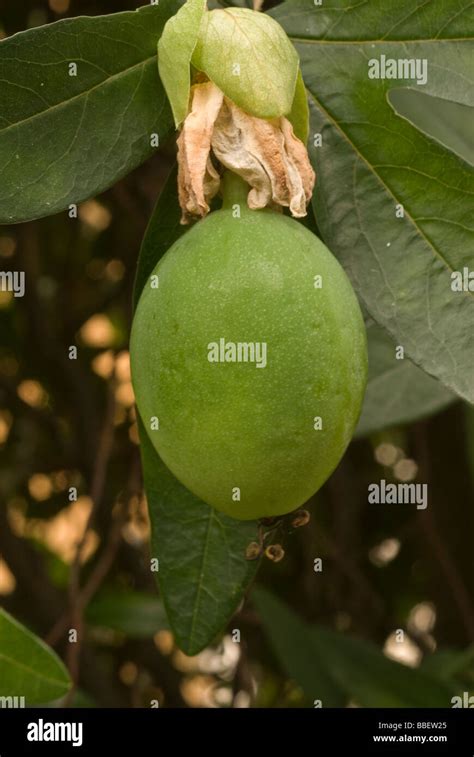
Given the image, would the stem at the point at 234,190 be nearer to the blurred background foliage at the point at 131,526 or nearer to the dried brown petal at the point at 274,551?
the dried brown petal at the point at 274,551

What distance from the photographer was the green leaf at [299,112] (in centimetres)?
69

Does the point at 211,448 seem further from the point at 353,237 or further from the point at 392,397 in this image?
the point at 392,397

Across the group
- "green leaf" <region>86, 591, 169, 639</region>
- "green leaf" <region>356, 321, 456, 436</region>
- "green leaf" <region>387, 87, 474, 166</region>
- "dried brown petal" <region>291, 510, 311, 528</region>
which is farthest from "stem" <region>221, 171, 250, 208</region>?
"green leaf" <region>86, 591, 169, 639</region>

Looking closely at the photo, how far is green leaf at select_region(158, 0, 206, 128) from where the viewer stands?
0.66 m

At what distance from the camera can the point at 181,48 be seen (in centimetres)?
66

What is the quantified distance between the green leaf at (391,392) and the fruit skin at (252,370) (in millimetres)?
497

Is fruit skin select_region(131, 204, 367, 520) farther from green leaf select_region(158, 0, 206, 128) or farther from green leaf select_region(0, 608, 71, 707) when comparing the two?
green leaf select_region(0, 608, 71, 707)

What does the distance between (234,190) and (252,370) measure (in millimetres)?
144

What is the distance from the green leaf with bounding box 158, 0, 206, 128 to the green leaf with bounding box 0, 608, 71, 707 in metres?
0.38

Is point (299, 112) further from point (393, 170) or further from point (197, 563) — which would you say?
point (197, 563)

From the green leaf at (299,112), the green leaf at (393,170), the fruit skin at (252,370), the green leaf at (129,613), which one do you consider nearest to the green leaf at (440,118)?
the green leaf at (393,170)

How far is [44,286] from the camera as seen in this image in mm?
1644

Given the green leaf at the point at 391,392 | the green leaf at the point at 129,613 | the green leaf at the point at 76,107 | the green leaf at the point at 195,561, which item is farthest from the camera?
the green leaf at the point at 129,613

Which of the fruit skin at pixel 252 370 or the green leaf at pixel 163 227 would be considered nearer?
the fruit skin at pixel 252 370
